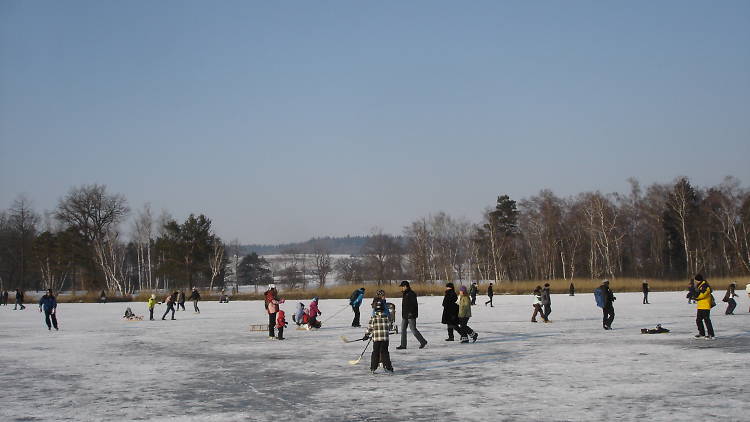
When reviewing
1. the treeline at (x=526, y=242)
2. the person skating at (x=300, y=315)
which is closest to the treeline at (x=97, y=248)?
the treeline at (x=526, y=242)

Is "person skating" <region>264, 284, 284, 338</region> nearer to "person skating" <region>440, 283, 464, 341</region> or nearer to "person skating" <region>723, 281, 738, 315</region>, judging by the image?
"person skating" <region>440, 283, 464, 341</region>

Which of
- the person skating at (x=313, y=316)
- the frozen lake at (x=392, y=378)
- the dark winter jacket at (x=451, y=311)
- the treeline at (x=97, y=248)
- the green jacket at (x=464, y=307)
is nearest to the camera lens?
the frozen lake at (x=392, y=378)

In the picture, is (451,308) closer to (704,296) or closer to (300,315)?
(704,296)

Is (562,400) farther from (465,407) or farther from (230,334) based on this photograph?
(230,334)

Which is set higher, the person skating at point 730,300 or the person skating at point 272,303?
the person skating at point 272,303

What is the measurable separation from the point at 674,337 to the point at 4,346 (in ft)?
69.6

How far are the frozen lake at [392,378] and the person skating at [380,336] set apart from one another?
10.8 inches

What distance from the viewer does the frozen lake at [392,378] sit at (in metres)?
8.94

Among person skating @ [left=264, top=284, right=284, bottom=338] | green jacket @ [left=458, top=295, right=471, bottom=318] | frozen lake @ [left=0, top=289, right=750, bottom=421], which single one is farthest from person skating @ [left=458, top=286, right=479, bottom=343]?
person skating @ [left=264, top=284, right=284, bottom=338]

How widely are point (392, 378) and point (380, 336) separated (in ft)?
2.91

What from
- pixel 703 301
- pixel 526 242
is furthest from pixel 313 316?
pixel 526 242

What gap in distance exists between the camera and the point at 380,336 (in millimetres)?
12352

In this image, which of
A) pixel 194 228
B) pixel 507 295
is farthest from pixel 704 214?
pixel 194 228

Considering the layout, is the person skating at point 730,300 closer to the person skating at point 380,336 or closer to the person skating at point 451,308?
the person skating at point 451,308
